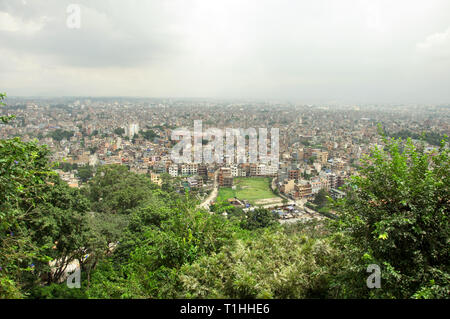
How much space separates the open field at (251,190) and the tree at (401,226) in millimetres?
15123

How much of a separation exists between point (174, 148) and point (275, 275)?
31.7m

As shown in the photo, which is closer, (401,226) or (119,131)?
(401,226)

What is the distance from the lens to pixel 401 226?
234cm

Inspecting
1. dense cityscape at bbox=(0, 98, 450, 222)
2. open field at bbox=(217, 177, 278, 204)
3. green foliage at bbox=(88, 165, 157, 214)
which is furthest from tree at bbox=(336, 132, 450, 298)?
open field at bbox=(217, 177, 278, 204)

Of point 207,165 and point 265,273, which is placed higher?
point 265,273

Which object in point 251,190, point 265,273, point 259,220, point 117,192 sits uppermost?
point 265,273

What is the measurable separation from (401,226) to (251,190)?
19003 mm

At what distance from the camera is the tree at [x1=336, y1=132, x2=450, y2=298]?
7.40ft

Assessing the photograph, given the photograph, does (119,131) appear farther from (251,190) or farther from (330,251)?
(330,251)

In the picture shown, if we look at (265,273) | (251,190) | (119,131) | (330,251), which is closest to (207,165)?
(251,190)

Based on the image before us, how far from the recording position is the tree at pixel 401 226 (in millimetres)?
2256

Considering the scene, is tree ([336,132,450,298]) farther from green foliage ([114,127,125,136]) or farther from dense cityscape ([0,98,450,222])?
green foliage ([114,127,125,136])
